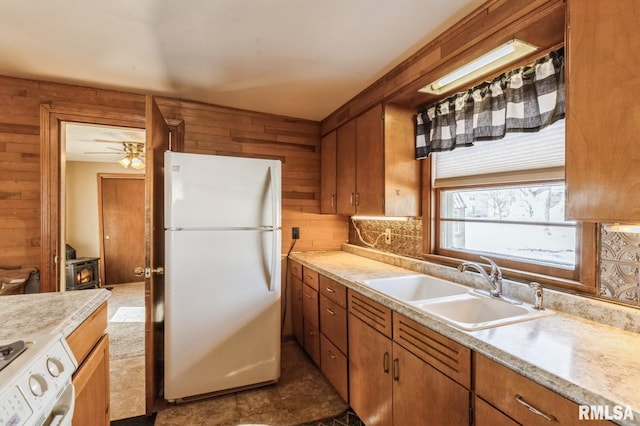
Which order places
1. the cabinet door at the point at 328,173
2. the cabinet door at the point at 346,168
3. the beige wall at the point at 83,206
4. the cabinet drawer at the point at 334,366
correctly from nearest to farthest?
the cabinet drawer at the point at 334,366 → the cabinet door at the point at 346,168 → the cabinet door at the point at 328,173 → the beige wall at the point at 83,206

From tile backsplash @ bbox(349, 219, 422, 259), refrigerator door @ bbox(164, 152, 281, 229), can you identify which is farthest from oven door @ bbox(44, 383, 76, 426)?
tile backsplash @ bbox(349, 219, 422, 259)

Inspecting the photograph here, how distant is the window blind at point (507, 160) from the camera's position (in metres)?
1.53

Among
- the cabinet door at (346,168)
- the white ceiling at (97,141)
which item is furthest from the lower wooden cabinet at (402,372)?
the white ceiling at (97,141)

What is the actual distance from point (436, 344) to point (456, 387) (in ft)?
0.53

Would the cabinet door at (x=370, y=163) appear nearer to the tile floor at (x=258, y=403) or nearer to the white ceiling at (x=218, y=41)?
the white ceiling at (x=218, y=41)

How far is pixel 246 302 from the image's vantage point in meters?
2.23

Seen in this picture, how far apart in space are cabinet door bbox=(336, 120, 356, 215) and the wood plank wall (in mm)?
455

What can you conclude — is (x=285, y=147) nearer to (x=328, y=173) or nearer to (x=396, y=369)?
(x=328, y=173)

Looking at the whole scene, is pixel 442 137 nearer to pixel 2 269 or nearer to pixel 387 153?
pixel 387 153

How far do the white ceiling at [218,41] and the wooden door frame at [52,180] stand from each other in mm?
229

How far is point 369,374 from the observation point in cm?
176

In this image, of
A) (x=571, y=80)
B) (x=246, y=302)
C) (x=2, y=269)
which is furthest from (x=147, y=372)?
(x=571, y=80)

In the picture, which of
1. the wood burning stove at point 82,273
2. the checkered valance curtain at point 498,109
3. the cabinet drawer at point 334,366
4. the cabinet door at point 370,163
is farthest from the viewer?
the wood burning stove at point 82,273

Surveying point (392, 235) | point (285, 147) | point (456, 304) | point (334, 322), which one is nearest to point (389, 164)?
point (392, 235)
